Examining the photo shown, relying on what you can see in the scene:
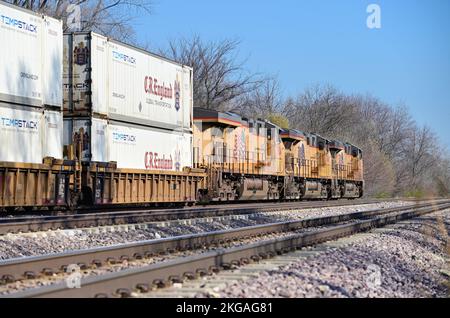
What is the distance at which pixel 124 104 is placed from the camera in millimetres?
17172

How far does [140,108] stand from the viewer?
58.6 ft

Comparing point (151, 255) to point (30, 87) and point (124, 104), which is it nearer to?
point (30, 87)

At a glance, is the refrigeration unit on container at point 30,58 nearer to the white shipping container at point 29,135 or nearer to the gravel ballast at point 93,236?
the white shipping container at point 29,135

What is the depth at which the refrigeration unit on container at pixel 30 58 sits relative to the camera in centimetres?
1314

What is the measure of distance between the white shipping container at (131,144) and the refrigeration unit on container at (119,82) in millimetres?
286

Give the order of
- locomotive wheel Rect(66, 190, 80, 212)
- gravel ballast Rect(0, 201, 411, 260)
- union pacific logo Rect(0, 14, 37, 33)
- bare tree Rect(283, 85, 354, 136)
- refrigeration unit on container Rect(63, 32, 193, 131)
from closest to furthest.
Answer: gravel ballast Rect(0, 201, 411, 260) → union pacific logo Rect(0, 14, 37, 33) → locomotive wheel Rect(66, 190, 80, 212) → refrigeration unit on container Rect(63, 32, 193, 131) → bare tree Rect(283, 85, 354, 136)

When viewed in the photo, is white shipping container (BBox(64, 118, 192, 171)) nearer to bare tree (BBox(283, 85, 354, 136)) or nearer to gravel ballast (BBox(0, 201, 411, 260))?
gravel ballast (BBox(0, 201, 411, 260))

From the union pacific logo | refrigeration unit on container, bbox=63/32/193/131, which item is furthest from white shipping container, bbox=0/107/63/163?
the union pacific logo

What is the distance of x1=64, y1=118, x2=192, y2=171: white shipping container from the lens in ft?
52.3

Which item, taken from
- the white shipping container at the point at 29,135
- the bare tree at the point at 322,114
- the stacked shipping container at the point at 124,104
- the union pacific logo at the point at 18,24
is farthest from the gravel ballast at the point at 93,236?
the bare tree at the point at 322,114

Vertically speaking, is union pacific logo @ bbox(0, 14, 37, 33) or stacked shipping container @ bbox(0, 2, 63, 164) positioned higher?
union pacific logo @ bbox(0, 14, 37, 33)

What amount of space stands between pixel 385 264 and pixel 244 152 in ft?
55.5

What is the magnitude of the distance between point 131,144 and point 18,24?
5.20 m
